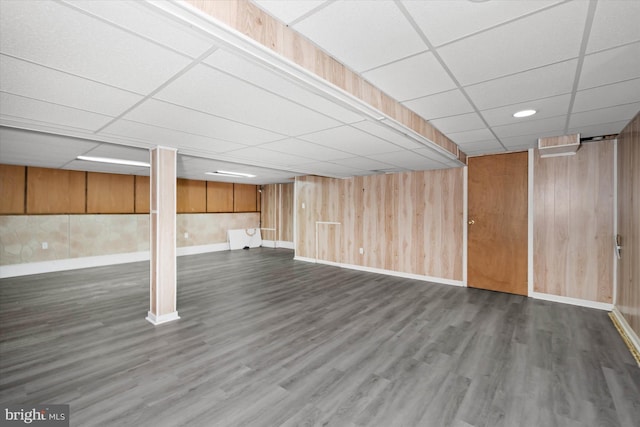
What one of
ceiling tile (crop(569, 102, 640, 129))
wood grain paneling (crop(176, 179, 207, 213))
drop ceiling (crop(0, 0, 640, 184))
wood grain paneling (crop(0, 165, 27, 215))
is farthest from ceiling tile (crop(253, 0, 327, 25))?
wood grain paneling (crop(176, 179, 207, 213))

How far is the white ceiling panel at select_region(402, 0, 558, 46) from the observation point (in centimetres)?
138

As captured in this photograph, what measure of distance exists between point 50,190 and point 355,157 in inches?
276

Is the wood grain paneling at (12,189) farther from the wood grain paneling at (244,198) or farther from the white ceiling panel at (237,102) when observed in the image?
the white ceiling panel at (237,102)

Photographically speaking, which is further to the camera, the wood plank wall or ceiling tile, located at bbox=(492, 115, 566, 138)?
the wood plank wall

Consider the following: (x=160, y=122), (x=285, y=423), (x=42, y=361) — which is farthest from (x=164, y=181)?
(x=285, y=423)

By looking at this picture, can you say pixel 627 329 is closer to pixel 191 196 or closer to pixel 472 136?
pixel 472 136

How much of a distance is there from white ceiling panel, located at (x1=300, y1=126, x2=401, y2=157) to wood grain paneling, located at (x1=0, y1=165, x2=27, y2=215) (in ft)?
22.2

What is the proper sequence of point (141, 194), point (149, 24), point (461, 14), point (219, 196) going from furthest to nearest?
1. point (219, 196)
2. point (141, 194)
3. point (461, 14)
4. point (149, 24)

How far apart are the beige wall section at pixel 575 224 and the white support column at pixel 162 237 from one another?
18.4ft

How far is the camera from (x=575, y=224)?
4316 millimetres

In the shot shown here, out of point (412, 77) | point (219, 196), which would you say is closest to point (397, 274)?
point (412, 77)

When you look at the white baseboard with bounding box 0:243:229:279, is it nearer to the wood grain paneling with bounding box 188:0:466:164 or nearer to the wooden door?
the wood grain paneling with bounding box 188:0:466:164

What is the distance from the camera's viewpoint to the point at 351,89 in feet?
6.91

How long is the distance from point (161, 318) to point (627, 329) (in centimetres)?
564
